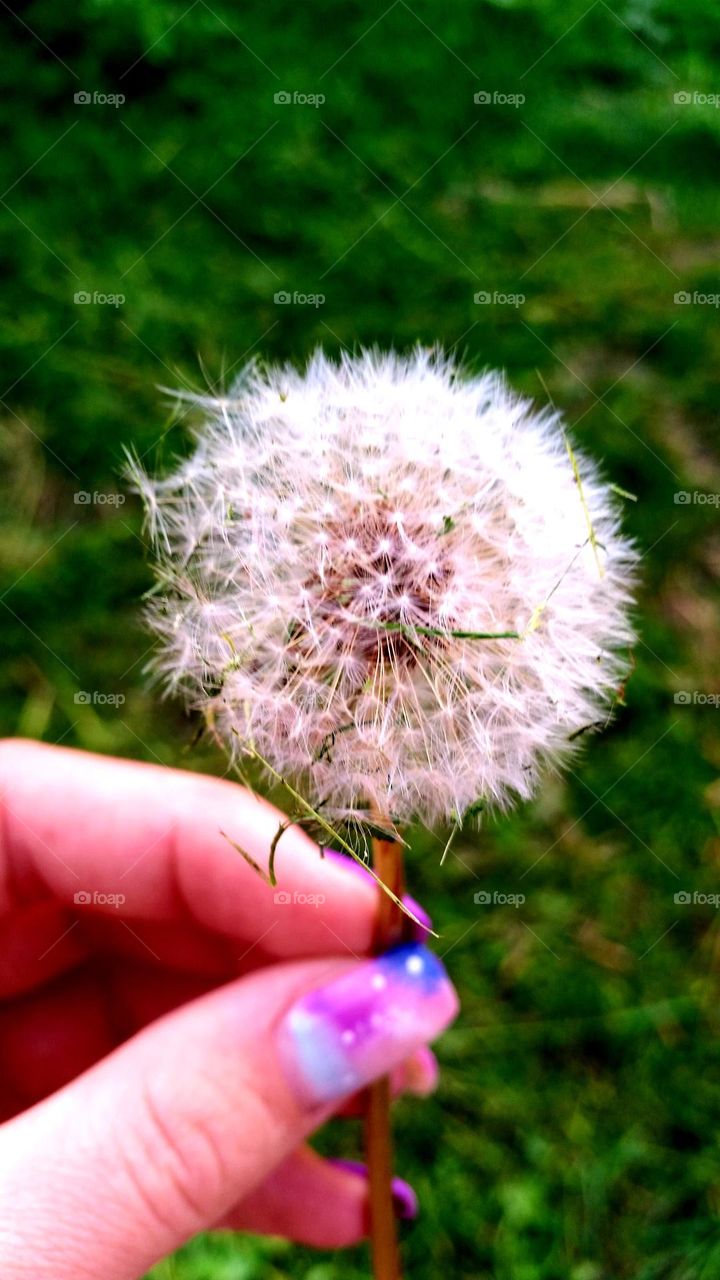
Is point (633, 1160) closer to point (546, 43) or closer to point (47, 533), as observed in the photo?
point (47, 533)

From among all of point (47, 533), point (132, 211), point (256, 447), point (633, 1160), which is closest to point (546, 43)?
point (132, 211)

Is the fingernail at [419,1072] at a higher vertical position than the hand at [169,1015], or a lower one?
lower

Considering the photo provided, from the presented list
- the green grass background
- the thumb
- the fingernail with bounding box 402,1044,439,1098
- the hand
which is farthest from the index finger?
the green grass background

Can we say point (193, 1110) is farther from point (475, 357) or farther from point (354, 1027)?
point (475, 357)

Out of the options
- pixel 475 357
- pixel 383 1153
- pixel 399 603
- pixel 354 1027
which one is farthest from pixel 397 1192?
pixel 475 357

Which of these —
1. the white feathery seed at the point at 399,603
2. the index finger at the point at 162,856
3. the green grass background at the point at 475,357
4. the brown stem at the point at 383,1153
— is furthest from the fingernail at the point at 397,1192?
the white feathery seed at the point at 399,603

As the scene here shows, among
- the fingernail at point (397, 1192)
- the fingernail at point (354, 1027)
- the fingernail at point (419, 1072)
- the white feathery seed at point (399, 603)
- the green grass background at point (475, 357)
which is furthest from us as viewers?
the green grass background at point (475, 357)

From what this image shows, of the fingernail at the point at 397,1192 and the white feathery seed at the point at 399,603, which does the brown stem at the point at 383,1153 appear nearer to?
the white feathery seed at the point at 399,603

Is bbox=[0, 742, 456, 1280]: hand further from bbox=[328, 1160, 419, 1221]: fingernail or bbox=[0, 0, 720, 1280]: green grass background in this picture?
bbox=[0, 0, 720, 1280]: green grass background
